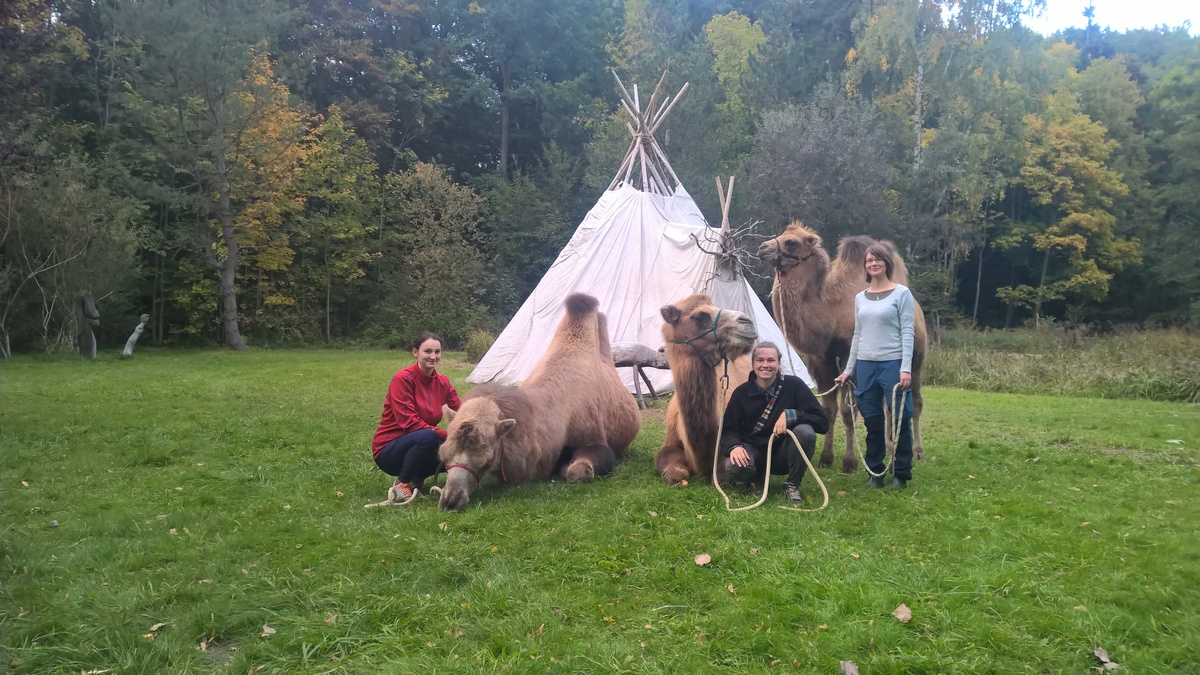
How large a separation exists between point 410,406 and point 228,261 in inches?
741

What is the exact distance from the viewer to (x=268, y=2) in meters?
21.6

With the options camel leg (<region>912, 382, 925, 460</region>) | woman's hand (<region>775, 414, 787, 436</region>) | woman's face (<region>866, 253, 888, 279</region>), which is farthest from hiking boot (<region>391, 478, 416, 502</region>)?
camel leg (<region>912, 382, 925, 460</region>)

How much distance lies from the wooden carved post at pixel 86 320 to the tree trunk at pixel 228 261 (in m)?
5.20

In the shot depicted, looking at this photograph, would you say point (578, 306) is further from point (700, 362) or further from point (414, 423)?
point (414, 423)

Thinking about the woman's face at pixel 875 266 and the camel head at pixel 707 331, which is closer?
the woman's face at pixel 875 266

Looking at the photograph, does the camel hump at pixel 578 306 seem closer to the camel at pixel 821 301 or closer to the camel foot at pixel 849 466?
the camel at pixel 821 301

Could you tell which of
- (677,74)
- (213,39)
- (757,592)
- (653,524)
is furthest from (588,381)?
(677,74)

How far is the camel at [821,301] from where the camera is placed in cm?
611

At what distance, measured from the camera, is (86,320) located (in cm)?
1563

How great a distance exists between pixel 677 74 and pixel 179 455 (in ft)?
77.7

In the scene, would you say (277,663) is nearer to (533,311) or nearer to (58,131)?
(533,311)

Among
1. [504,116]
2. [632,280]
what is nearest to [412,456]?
[632,280]

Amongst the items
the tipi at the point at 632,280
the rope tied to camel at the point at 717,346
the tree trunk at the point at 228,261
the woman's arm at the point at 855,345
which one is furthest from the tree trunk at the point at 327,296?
the woman's arm at the point at 855,345

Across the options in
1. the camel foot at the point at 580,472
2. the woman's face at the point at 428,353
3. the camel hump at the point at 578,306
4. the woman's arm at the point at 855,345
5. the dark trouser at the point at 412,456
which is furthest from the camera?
the camel hump at the point at 578,306
